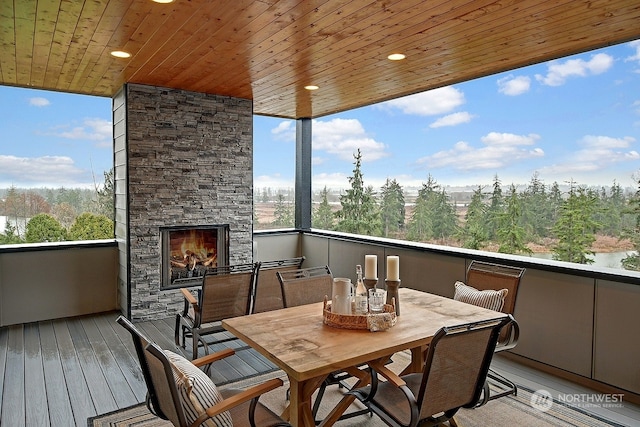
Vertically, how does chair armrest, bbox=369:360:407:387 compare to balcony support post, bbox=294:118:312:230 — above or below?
below

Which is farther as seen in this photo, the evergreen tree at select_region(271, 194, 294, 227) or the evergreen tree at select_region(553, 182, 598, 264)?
the evergreen tree at select_region(271, 194, 294, 227)

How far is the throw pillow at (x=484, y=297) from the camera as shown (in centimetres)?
315

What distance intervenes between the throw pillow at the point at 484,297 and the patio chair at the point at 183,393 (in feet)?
6.06

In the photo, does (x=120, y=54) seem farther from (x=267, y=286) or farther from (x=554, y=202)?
Answer: (x=554, y=202)

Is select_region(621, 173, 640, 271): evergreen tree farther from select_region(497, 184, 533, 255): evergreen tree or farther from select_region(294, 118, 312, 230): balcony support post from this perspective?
select_region(294, 118, 312, 230): balcony support post

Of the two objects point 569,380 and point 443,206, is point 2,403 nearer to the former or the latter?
point 569,380

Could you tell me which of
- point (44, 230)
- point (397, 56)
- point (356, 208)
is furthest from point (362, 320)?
point (356, 208)

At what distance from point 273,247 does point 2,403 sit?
13.1 ft

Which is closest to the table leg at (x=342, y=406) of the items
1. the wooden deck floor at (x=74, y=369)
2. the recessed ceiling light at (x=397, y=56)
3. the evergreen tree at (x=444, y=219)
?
the wooden deck floor at (x=74, y=369)

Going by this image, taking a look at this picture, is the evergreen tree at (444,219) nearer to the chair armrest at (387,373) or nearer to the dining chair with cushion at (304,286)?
the dining chair with cushion at (304,286)

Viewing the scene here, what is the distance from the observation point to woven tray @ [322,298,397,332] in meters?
2.43

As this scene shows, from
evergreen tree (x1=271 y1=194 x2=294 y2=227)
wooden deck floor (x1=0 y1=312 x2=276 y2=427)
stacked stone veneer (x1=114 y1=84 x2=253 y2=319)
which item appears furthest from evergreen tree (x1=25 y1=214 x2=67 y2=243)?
evergreen tree (x1=271 y1=194 x2=294 y2=227)

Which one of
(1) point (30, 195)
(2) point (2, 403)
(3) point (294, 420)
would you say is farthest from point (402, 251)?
(1) point (30, 195)

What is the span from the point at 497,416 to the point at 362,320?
4.19 ft
